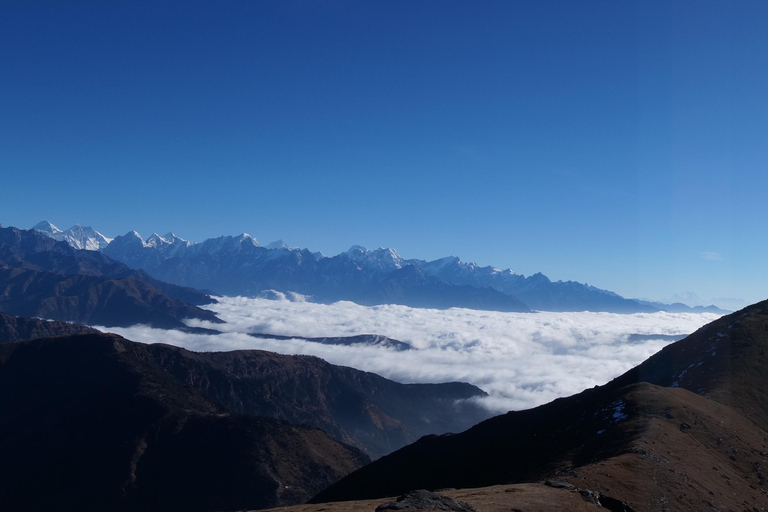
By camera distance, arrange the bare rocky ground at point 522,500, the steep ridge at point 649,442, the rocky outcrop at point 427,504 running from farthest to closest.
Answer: the steep ridge at point 649,442 < the bare rocky ground at point 522,500 < the rocky outcrop at point 427,504

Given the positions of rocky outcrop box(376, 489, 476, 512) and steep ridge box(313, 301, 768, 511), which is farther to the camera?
steep ridge box(313, 301, 768, 511)

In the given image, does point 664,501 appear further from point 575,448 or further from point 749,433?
point 749,433

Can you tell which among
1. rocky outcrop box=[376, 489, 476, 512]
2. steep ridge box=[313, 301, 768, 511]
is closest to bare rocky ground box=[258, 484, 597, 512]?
rocky outcrop box=[376, 489, 476, 512]

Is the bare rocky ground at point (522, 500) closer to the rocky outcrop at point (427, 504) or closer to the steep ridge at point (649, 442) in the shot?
the rocky outcrop at point (427, 504)

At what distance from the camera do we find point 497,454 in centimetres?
9188

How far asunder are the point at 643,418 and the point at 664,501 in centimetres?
2524

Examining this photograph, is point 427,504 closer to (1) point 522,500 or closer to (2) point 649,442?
(1) point 522,500

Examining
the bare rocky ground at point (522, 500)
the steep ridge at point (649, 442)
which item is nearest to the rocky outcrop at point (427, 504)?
the bare rocky ground at point (522, 500)

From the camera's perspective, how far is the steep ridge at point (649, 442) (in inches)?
2095

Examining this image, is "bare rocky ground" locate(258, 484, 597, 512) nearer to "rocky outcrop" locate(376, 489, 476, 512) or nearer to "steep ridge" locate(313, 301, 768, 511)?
"rocky outcrop" locate(376, 489, 476, 512)

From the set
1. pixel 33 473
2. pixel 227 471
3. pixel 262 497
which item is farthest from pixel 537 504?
pixel 33 473

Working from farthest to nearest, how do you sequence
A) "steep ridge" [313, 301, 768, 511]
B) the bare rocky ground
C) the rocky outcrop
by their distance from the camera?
"steep ridge" [313, 301, 768, 511], the bare rocky ground, the rocky outcrop

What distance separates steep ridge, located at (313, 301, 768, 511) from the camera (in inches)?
2095

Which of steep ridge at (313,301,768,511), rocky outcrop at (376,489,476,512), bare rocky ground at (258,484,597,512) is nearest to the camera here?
rocky outcrop at (376,489,476,512)
